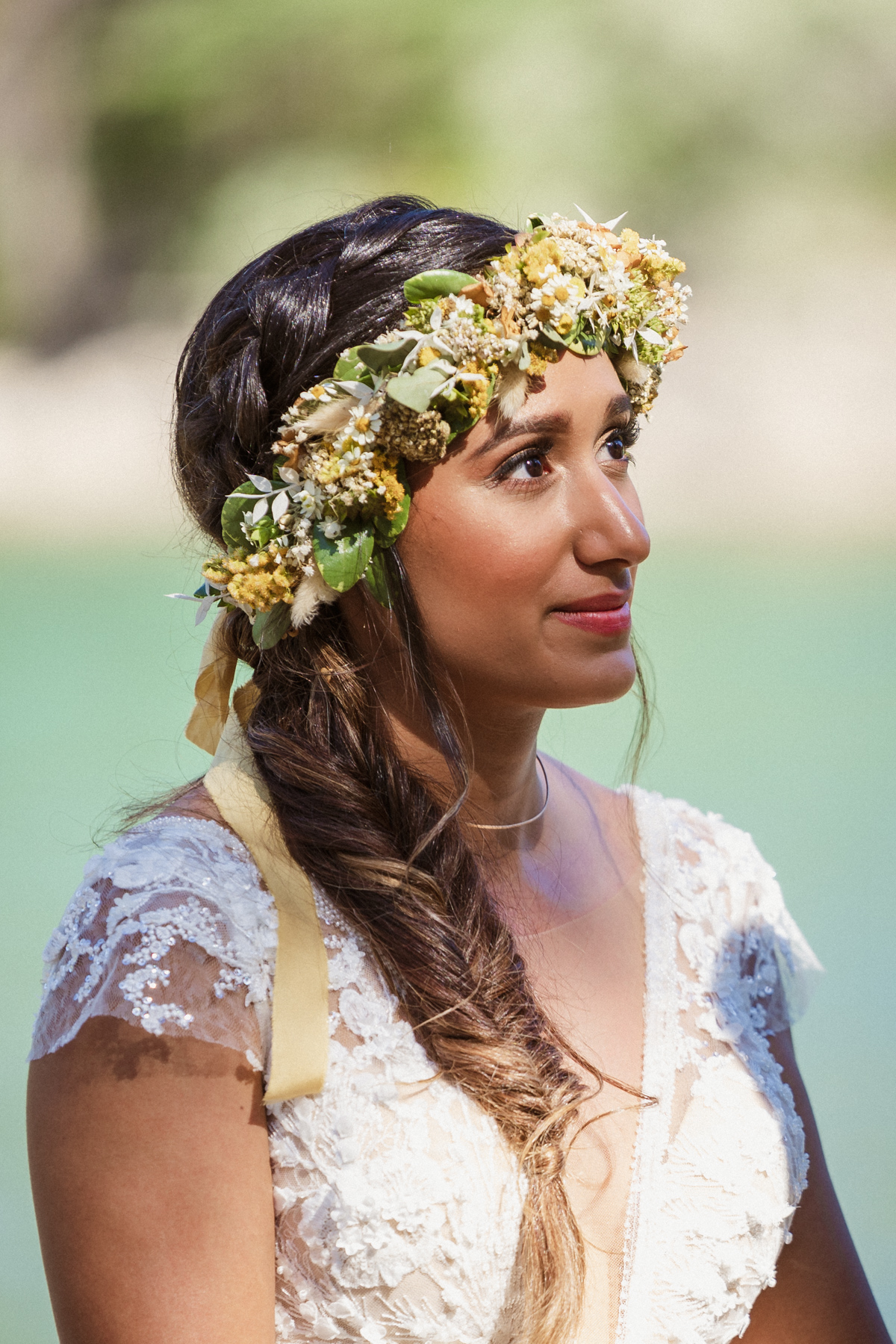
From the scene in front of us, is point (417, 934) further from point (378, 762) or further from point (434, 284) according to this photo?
point (434, 284)

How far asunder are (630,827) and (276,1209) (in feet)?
2.83

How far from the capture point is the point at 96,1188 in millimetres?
1333

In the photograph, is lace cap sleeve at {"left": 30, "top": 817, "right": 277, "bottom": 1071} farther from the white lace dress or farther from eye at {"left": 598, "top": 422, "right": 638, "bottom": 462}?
eye at {"left": 598, "top": 422, "right": 638, "bottom": 462}

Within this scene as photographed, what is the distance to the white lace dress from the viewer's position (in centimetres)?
143

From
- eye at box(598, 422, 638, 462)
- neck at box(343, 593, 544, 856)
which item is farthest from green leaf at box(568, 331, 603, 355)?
neck at box(343, 593, 544, 856)

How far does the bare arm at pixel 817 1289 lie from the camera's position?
1800mm

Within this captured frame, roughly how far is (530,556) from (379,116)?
9.44 meters

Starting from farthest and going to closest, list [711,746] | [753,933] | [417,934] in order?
[711,746] → [753,933] → [417,934]

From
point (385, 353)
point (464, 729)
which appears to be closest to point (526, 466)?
point (385, 353)

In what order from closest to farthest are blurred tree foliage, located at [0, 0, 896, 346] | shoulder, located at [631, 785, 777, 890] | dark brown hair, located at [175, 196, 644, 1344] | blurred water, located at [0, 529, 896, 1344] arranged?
dark brown hair, located at [175, 196, 644, 1344] < shoulder, located at [631, 785, 777, 890] < blurred water, located at [0, 529, 896, 1344] < blurred tree foliage, located at [0, 0, 896, 346]

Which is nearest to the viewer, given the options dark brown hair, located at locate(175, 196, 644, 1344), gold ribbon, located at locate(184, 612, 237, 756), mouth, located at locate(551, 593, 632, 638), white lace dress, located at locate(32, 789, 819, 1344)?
white lace dress, located at locate(32, 789, 819, 1344)

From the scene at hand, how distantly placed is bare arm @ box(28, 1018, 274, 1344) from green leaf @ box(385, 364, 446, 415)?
30.6 inches

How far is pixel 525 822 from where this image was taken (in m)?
1.92

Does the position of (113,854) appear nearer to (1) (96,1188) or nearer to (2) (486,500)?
(1) (96,1188)
